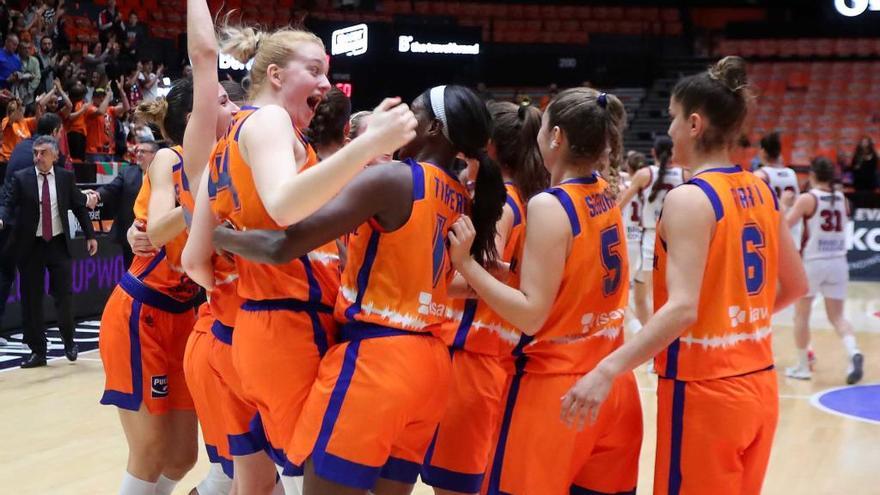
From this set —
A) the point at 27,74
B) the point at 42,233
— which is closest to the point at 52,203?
the point at 42,233

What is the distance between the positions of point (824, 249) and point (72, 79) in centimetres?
970

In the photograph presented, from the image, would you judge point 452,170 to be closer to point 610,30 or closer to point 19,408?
point 19,408

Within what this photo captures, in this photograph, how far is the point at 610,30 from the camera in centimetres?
2417

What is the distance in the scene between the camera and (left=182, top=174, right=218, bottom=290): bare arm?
279 cm

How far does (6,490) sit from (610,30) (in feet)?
68.4

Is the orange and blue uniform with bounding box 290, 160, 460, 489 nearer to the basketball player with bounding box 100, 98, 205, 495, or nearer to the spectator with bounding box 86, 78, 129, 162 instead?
the basketball player with bounding box 100, 98, 205, 495

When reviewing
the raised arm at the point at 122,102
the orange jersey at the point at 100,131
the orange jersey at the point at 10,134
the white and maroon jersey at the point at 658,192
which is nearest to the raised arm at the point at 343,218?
the white and maroon jersey at the point at 658,192

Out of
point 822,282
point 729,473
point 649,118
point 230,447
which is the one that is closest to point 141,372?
point 230,447

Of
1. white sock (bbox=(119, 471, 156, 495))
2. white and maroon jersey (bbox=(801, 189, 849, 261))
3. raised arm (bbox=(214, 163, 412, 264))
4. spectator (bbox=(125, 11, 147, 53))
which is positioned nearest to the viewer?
raised arm (bbox=(214, 163, 412, 264))

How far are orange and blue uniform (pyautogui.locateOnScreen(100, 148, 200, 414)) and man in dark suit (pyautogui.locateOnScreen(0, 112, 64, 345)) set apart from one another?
5.43 meters

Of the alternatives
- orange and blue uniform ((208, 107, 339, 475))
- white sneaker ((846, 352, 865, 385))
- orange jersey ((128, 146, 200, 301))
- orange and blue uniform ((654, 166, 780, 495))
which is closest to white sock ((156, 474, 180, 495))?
orange jersey ((128, 146, 200, 301))

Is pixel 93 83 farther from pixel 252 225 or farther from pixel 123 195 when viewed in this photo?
pixel 252 225

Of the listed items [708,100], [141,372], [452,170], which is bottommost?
[141,372]

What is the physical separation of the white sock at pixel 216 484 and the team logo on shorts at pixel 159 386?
1.04 ft
